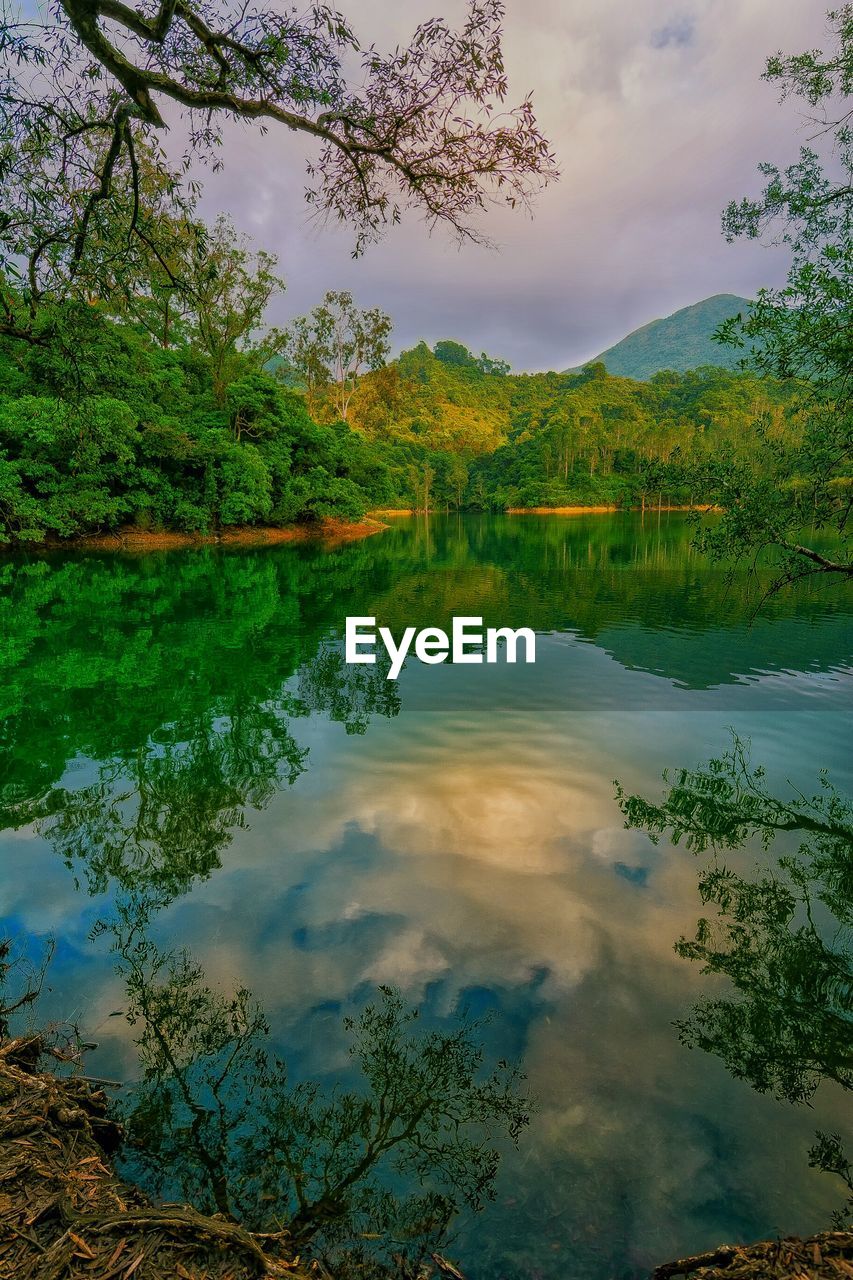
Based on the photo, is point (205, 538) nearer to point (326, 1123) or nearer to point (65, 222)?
point (65, 222)

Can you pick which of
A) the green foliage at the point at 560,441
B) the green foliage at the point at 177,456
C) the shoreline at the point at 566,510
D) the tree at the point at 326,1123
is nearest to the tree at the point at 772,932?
the tree at the point at 326,1123

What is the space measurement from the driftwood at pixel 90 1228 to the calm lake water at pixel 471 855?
1.13 metres

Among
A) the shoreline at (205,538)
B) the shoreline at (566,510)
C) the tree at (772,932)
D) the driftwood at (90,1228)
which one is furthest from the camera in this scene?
the shoreline at (566,510)

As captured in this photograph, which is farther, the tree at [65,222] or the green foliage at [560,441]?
the green foliage at [560,441]

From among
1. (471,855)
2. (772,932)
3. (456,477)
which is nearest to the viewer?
(772,932)

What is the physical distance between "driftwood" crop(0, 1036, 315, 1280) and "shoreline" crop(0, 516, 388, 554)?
35537mm

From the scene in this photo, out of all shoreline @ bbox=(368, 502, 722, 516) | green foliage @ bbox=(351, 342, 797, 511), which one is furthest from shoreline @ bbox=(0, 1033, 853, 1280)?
shoreline @ bbox=(368, 502, 722, 516)

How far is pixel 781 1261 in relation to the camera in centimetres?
280

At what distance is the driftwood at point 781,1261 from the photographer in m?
2.74

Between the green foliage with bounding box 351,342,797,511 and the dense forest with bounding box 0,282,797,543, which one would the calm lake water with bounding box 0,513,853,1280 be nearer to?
the dense forest with bounding box 0,282,797,543

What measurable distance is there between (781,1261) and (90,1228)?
9.75 feet

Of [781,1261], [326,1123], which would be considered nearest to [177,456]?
[326,1123]

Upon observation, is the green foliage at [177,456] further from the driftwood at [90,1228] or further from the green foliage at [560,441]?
the green foliage at [560,441]

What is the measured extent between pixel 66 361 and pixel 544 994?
8702mm
